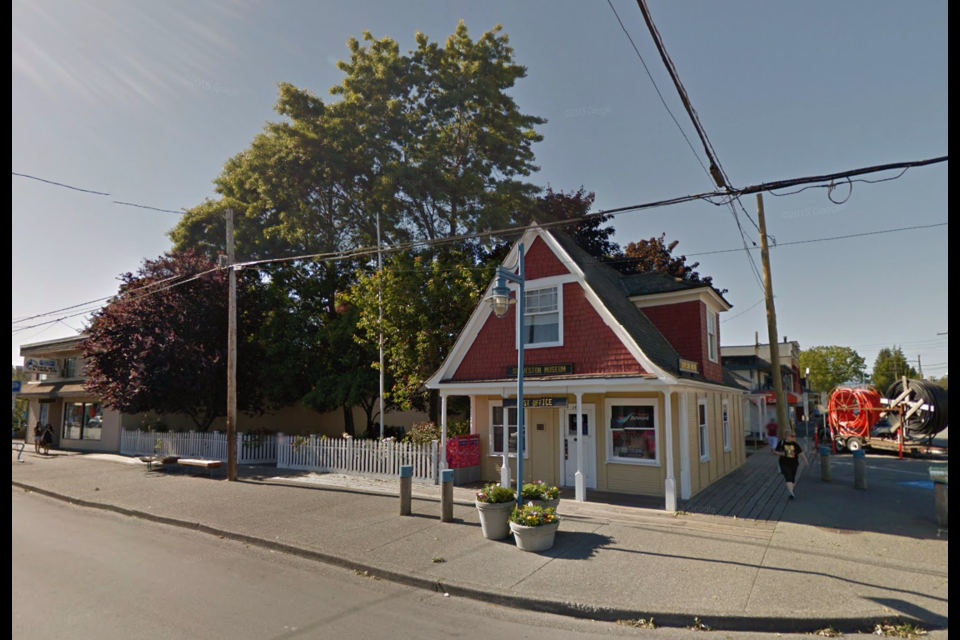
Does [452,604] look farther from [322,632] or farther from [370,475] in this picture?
[370,475]

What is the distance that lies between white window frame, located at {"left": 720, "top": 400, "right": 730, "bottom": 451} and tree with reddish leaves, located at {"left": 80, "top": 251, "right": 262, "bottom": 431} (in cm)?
1971

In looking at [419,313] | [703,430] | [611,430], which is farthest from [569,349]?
[419,313]

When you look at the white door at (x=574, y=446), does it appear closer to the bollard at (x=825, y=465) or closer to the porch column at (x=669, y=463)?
the porch column at (x=669, y=463)

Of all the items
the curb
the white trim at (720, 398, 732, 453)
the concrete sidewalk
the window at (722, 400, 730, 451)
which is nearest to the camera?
the curb

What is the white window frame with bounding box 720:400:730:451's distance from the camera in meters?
18.6

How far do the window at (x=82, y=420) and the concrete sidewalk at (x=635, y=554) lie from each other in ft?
51.1

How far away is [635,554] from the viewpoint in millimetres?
8766

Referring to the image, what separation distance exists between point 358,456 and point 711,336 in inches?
477

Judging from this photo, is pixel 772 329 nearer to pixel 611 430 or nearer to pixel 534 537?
pixel 611 430

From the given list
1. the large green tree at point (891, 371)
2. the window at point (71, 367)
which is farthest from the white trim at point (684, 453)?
the large green tree at point (891, 371)

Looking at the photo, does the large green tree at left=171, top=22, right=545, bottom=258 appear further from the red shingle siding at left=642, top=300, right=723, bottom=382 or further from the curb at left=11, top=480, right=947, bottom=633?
the curb at left=11, top=480, right=947, bottom=633

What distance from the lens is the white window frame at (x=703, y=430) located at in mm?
15508

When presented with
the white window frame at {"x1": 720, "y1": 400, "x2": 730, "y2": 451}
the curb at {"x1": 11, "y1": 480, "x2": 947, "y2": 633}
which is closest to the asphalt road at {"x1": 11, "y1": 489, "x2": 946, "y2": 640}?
→ the curb at {"x1": 11, "y1": 480, "x2": 947, "y2": 633}

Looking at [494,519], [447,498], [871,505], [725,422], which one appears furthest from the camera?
[725,422]
